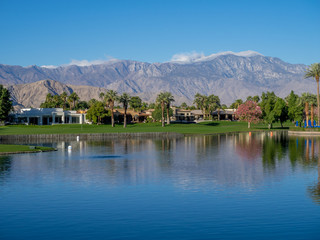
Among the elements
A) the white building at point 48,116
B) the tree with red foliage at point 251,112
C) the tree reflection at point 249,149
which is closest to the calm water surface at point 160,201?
the tree reflection at point 249,149

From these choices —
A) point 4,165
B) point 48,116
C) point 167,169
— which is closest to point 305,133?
point 167,169

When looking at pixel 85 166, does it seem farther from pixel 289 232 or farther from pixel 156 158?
pixel 289 232

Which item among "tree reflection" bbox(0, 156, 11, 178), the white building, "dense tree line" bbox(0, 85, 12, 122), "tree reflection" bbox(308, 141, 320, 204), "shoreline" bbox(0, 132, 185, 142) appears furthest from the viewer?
the white building

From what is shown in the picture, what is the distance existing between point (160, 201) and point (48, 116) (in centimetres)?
14031

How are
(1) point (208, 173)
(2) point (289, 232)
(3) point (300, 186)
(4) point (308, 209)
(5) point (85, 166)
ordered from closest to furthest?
(2) point (289, 232)
(4) point (308, 209)
(3) point (300, 186)
(1) point (208, 173)
(5) point (85, 166)

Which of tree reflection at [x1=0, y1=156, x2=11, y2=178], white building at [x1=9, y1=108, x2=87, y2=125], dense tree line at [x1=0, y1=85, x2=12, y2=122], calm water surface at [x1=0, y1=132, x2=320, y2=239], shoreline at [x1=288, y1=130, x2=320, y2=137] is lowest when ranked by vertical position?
calm water surface at [x1=0, y1=132, x2=320, y2=239]

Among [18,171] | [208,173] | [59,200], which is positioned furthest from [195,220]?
[18,171]

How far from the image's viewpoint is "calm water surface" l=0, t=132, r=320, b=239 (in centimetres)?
1858

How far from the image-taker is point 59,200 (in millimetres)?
24875

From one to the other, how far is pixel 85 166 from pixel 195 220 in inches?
912

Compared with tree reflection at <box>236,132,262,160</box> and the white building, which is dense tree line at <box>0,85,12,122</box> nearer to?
the white building

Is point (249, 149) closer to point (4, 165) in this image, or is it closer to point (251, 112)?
point (4, 165)

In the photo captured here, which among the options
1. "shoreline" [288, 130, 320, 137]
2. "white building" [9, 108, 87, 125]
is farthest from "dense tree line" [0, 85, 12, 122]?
"shoreline" [288, 130, 320, 137]

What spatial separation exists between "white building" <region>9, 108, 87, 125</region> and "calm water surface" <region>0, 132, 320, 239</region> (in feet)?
387
